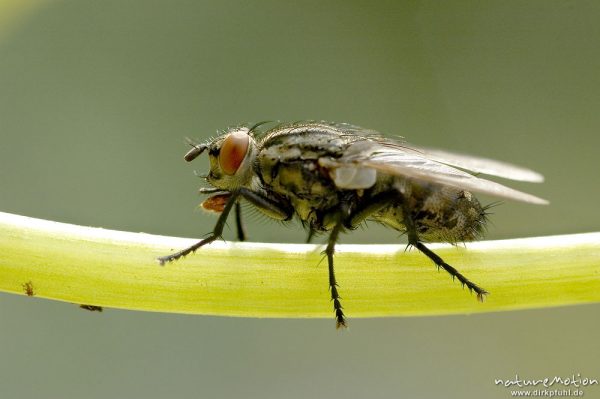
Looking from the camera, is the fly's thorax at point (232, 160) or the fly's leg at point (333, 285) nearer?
the fly's leg at point (333, 285)

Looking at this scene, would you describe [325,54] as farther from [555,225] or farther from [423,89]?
[555,225]

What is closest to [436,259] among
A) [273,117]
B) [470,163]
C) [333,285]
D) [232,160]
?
[333,285]

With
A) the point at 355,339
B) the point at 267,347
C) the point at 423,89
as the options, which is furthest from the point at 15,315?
the point at 423,89

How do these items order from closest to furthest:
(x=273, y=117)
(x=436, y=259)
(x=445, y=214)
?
(x=436, y=259)
(x=445, y=214)
(x=273, y=117)

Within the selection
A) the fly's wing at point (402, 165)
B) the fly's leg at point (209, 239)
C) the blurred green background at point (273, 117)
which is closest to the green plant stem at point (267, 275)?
the fly's leg at point (209, 239)

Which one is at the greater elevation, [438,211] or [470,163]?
[470,163]

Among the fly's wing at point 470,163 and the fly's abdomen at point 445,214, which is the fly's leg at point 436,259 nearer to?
the fly's abdomen at point 445,214

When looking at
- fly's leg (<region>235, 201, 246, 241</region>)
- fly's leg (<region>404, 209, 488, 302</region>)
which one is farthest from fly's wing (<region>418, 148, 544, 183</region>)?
fly's leg (<region>235, 201, 246, 241</region>)

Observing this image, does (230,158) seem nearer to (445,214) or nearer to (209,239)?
(209,239)
